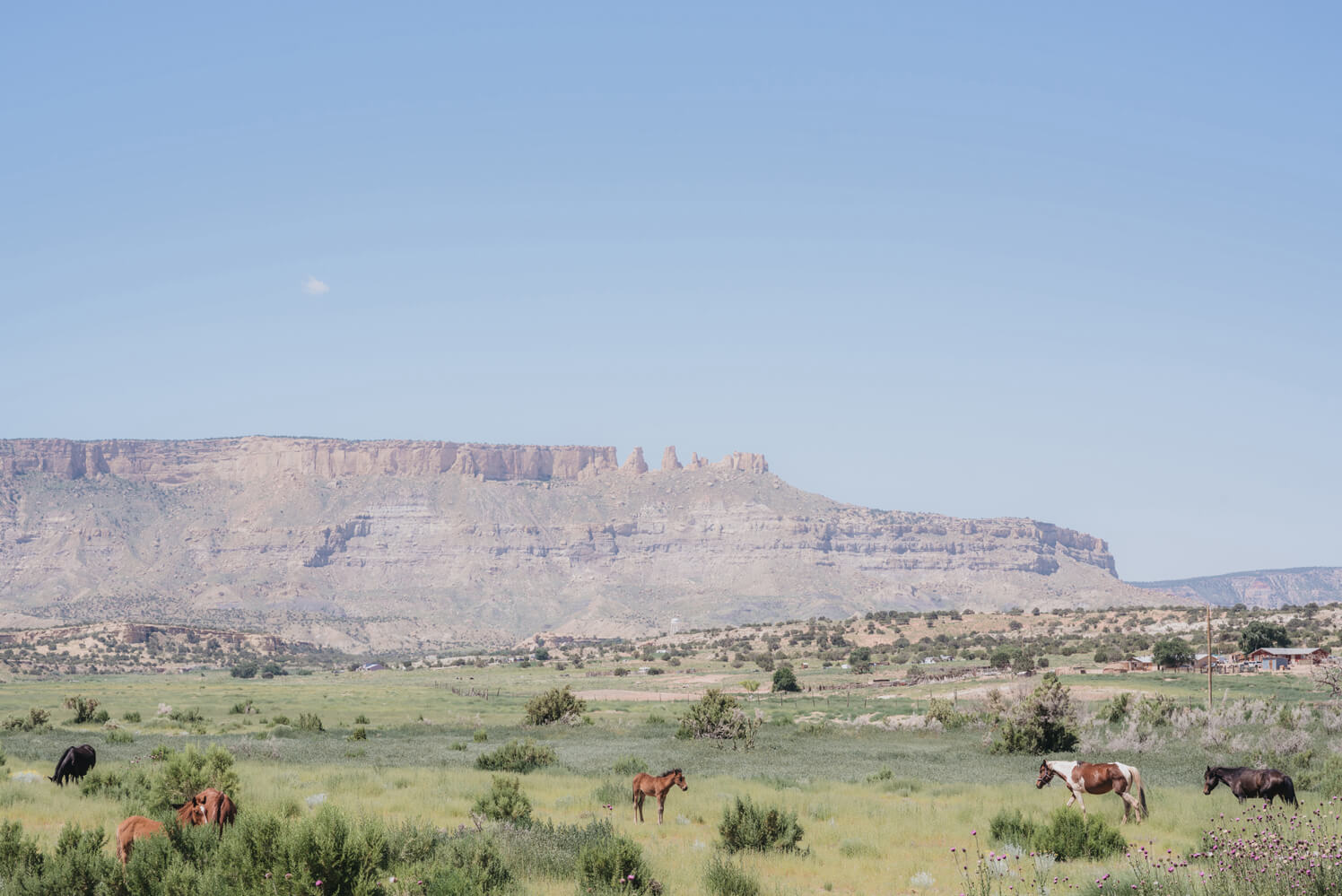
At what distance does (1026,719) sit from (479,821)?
2160cm

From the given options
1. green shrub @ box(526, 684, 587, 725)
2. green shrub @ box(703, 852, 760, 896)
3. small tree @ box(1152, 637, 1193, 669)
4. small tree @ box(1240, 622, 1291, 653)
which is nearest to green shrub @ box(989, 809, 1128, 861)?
green shrub @ box(703, 852, 760, 896)

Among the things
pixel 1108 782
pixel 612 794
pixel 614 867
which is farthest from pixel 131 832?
pixel 1108 782

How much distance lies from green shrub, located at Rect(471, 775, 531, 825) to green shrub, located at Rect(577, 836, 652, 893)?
453cm

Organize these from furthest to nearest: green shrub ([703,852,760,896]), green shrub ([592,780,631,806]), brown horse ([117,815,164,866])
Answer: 1. green shrub ([592,780,631,806])
2. green shrub ([703,852,760,896])
3. brown horse ([117,815,164,866])

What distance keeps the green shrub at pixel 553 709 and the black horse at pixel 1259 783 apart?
1193 inches

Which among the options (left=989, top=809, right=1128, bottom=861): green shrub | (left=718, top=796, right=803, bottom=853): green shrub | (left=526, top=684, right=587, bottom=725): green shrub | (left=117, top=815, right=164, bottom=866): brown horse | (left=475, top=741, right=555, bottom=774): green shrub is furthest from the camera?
(left=526, top=684, right=587, bottom=725): green shrub

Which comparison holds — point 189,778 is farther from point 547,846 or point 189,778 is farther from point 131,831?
point 547,846

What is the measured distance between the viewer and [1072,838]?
15.9 m

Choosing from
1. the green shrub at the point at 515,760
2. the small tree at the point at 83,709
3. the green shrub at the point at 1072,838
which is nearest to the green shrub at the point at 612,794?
the green shrub at the point at 515,760

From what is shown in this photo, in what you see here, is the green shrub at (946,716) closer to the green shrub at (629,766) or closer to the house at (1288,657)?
the green shrub at (629,766)

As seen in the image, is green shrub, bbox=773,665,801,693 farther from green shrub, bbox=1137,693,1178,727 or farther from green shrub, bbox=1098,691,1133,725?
green shrub, bbox=1137,693,1178,727

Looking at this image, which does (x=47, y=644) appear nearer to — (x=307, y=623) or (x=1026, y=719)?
(x=307, y=623)

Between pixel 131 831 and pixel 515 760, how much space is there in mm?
16422

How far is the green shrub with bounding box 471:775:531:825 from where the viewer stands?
715 inches
